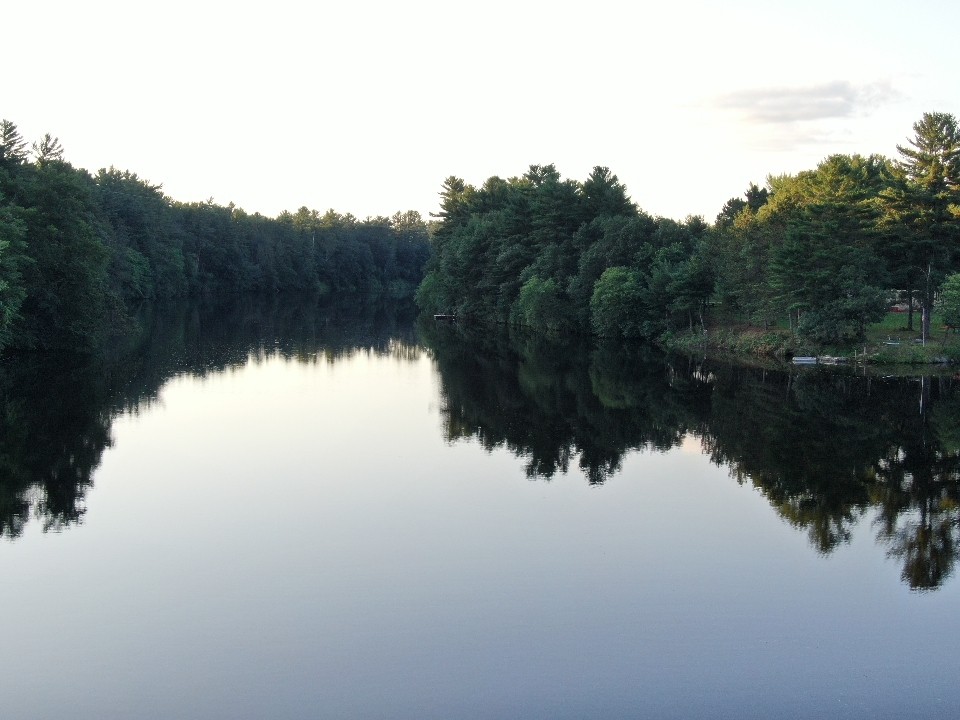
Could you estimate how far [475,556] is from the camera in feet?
68.6

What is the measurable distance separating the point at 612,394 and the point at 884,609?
26314 millimetres

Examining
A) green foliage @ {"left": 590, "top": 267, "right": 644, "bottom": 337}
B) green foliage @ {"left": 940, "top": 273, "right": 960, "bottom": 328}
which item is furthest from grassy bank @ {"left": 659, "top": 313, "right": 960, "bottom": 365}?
green foliage @ {"left": 590, "top": 267, "right": 644, "bottom": 337}

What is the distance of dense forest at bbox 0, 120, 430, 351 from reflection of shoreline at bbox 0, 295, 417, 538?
319cm

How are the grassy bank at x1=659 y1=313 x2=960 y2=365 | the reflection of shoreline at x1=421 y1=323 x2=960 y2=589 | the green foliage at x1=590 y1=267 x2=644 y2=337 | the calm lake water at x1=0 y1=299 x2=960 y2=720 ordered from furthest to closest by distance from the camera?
the green foliage at x1=590 y1=267 x2=644 y2=337
the grassy bank at x1=659 y1=313 x2=960 y2=365
the reflection of shoreline at x1=421 y1=323 x2=960 y2=589
the calm lake water at x1=0 y1=299 x2=960 y2=720

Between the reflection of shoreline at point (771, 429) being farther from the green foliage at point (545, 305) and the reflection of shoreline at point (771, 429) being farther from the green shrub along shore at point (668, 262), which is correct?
the green foliage at point (545, 305)

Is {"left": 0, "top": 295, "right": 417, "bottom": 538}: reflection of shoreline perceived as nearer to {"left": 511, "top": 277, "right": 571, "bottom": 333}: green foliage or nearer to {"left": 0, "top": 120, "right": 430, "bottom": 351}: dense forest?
{"left": 0, "top": 120, "right": 430, "bottom": 351}: dense forest

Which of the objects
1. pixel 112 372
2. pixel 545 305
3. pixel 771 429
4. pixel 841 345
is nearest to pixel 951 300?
pixel 841 345

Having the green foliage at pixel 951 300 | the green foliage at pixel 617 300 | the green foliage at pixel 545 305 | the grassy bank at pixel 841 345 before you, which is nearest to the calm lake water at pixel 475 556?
the green foliage at pixel 951 300

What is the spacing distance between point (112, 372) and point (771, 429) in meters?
32.3

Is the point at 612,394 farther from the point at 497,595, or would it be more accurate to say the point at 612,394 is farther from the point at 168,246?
the point at 168,246

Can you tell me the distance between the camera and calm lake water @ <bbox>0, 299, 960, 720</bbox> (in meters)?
15.0

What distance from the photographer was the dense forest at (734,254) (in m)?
52.6

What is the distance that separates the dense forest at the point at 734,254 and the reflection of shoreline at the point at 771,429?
240 inches

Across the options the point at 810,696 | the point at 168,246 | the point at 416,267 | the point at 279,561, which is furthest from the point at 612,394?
the point at 416,267
